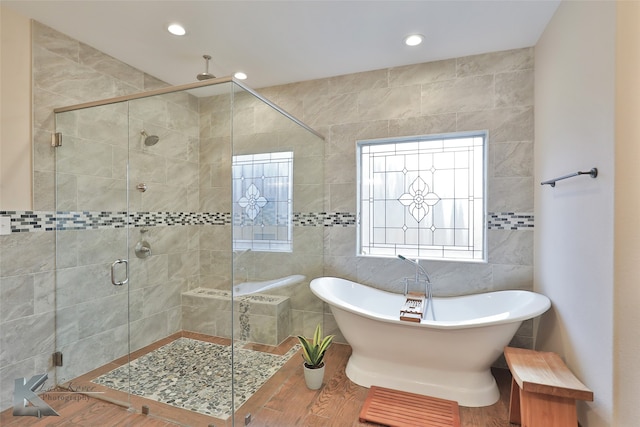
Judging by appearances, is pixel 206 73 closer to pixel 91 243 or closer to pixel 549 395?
pixel 91 243

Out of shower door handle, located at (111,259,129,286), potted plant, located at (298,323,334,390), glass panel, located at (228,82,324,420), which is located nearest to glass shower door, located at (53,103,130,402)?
shower door handle, located at (111,259,129,286)

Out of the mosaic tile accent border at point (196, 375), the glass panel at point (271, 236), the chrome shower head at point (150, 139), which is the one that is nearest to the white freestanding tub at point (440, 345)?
the glass panel at point (271, 236)

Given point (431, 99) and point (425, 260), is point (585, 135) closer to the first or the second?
point (431, 99)

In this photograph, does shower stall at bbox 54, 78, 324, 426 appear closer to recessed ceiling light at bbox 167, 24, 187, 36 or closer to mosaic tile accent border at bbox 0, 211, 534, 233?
mosaic tile accent border at bbox 0, 211, 534, 233

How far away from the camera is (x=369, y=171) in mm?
2947

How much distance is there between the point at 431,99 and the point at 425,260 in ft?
4.78

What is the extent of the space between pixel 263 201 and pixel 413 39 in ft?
5.64

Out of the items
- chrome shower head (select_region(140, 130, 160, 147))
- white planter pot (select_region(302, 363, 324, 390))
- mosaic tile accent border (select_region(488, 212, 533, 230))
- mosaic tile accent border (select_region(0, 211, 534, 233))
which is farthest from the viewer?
mosaic tile accent border (select_region(488, 212, 533, 230))

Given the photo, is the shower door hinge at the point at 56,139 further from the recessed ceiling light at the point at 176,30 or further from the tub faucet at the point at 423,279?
the tub faucet at the point at 423,279

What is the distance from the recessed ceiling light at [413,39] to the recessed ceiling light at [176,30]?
66.4 inches

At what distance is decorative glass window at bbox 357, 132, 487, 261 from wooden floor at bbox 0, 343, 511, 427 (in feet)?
3.95

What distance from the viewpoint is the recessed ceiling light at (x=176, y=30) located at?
2.13 meters

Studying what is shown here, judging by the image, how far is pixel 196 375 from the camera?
2.07 m

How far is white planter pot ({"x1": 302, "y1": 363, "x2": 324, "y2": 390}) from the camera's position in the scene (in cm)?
218
